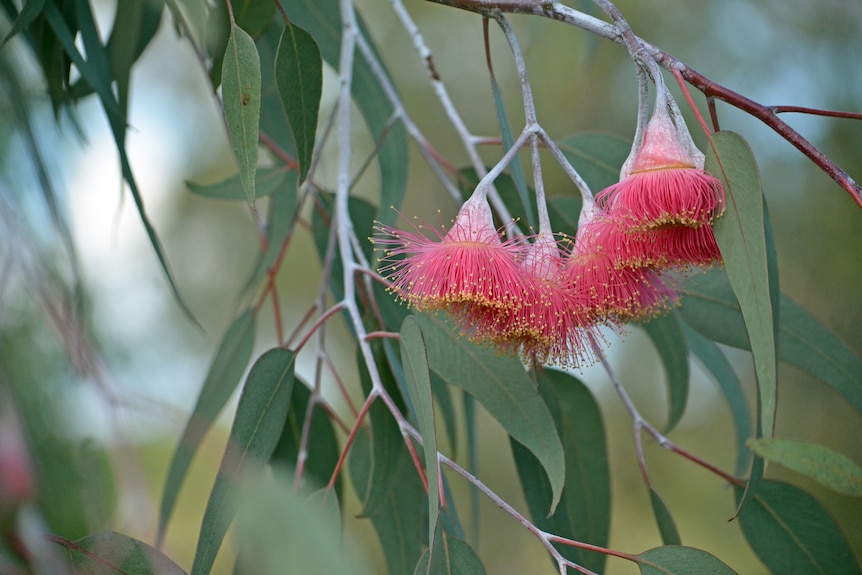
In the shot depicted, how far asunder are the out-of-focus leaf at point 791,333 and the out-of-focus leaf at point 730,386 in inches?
5.6

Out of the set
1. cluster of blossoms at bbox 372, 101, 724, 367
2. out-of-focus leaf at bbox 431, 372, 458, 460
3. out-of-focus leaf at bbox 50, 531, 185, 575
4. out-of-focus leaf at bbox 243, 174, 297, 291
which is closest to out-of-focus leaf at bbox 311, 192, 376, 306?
out-of-focus leaf at bbox 243, 174, 297, 291

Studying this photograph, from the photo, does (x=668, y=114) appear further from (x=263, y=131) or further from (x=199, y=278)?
(x=199, y=278)

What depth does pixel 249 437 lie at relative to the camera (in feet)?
1.89

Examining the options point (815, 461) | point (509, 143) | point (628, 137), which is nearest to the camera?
point (815, 461)

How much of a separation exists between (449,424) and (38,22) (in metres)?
0.57

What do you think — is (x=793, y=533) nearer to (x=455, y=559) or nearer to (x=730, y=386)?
(x=730, y=386)

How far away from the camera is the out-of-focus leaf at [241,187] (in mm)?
841

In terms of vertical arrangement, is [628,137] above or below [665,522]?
above

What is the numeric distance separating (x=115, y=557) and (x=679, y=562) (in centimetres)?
34

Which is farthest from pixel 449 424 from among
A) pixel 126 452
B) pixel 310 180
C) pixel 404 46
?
pixel 404 46

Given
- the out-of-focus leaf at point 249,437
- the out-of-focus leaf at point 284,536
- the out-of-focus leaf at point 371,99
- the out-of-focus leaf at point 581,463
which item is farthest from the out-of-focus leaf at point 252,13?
the out-of-focus leaf at point 284,536

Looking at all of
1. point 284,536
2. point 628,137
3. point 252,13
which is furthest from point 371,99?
point 628,137

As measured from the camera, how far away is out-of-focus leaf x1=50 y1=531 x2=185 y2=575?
11.7 inches

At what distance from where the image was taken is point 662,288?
563mm
